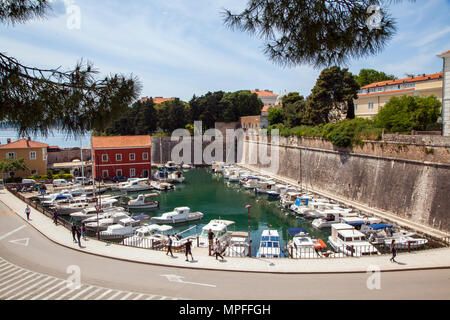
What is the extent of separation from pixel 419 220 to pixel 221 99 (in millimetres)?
48612

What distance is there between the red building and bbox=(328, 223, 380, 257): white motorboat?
2594cm

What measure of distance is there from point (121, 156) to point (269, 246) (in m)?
26.3

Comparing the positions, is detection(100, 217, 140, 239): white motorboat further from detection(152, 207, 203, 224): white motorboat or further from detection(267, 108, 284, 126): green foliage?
detection(267, 108, 284, 126): green foliage

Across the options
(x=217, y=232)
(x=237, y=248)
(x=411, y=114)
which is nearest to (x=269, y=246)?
(x=237, y=248)

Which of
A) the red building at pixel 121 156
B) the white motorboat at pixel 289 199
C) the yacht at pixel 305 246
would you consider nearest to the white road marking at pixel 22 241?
the yacht at pixel 305 246

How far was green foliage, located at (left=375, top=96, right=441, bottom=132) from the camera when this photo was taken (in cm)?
2648

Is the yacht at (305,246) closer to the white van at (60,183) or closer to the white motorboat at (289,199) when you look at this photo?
the white motorboat at (289,199)

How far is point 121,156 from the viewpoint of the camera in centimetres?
3734

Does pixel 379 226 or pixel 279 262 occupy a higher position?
pixel 279 262

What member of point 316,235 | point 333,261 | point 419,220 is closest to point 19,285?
point 333,261

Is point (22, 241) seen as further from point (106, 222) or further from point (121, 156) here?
point (121, 156)

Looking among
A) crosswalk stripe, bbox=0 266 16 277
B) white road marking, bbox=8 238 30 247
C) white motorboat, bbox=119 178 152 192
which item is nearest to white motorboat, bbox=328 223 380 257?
crosswalk stripe, bbox=0 266 16 277

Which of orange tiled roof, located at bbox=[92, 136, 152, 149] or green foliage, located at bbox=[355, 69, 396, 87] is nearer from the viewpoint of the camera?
orange tiled roof, located at bbox=[92, 136, 152, 149]

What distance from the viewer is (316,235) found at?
19344 millimetres
